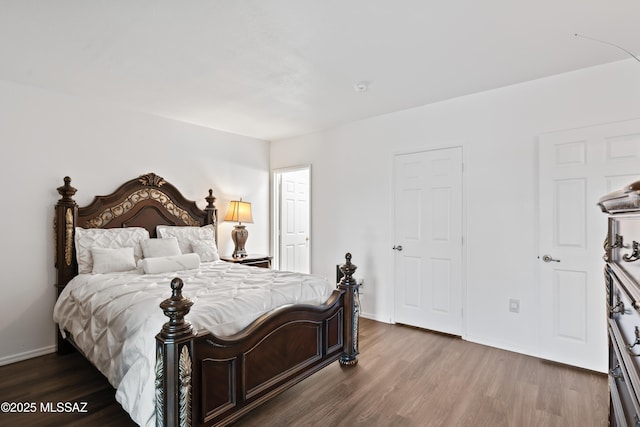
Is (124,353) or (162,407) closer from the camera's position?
(162,407)

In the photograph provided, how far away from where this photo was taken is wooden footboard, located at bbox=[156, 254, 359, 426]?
5.13 feet

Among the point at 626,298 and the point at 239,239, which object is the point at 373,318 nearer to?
the point at 239,239

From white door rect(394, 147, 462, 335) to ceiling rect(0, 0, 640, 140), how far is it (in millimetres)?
764

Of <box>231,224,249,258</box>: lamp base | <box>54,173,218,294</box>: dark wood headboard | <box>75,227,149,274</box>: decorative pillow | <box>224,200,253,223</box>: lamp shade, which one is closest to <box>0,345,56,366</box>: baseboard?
<box>54,173,218,294</box>: dark wood headboard

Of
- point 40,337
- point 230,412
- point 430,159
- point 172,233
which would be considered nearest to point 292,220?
point 172,233

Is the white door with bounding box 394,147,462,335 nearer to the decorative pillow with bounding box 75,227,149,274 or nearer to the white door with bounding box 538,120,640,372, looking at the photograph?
the white door with bounding box 538,120,640,372

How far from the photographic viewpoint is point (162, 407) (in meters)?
1.56

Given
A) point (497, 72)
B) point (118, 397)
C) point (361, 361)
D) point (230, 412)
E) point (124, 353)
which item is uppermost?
point (497, 72)

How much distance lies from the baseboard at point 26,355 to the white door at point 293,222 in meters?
2.89

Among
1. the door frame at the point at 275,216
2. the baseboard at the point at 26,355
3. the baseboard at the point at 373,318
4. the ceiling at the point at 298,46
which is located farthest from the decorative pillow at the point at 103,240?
the baseboard at the point at 373,318

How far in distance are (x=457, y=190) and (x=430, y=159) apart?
460 millimetres

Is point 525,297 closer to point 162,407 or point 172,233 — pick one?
point 162,407

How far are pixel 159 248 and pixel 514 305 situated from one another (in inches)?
140

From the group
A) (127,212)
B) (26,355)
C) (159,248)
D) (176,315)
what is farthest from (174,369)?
(127,212)
